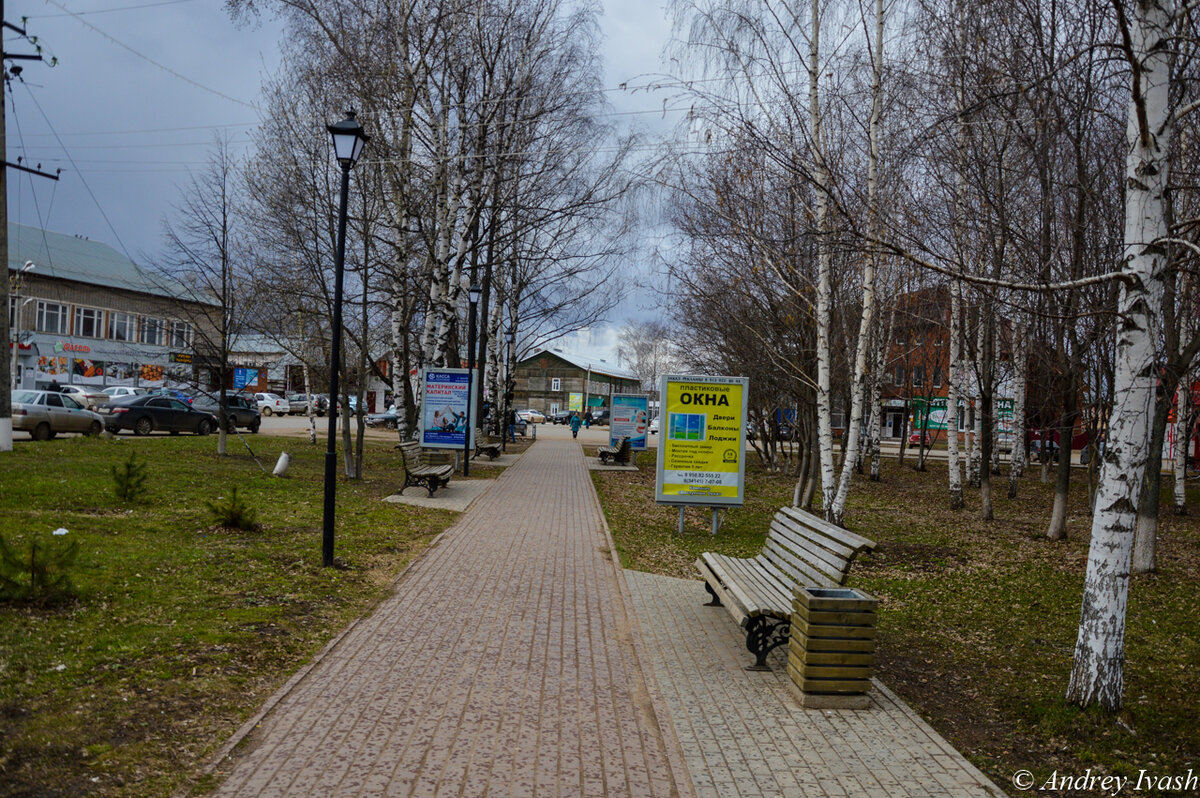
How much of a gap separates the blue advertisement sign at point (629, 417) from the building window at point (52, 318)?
3921cm

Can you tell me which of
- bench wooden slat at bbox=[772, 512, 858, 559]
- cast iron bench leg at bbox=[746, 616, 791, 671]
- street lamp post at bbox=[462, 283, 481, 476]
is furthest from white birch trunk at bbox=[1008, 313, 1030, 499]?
street lamp post at bbox=[462, 283, 481, 476]

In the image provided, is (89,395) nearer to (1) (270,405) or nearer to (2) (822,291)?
(1) (270,405)

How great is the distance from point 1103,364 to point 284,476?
14.4m

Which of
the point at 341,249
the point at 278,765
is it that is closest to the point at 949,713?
the point at 278,765

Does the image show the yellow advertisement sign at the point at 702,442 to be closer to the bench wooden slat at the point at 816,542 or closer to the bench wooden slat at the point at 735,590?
the bench wooden slat at the point at 735,590

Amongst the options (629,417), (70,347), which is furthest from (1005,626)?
(70,347)

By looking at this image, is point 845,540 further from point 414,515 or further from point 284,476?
point 284,476

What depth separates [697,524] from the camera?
50.3 ft

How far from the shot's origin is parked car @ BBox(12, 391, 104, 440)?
80.0ft

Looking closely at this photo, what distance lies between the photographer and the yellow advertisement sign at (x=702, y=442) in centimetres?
1368

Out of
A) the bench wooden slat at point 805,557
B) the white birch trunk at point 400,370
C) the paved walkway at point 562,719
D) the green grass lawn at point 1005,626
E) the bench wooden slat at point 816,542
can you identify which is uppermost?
the white birch trunk at point 400,370

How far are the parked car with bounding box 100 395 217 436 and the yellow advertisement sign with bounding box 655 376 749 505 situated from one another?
2260 cm

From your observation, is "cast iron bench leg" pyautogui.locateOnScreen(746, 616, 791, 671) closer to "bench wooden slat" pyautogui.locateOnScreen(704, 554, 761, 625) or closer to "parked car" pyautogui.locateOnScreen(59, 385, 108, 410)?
"bench wooden slat" pyautogui.locateOnScreen(704, 554, 761, 625)

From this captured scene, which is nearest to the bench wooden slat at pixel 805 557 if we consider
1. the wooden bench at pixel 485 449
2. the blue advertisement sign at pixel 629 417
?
the wooden bench at pixel 485 449
